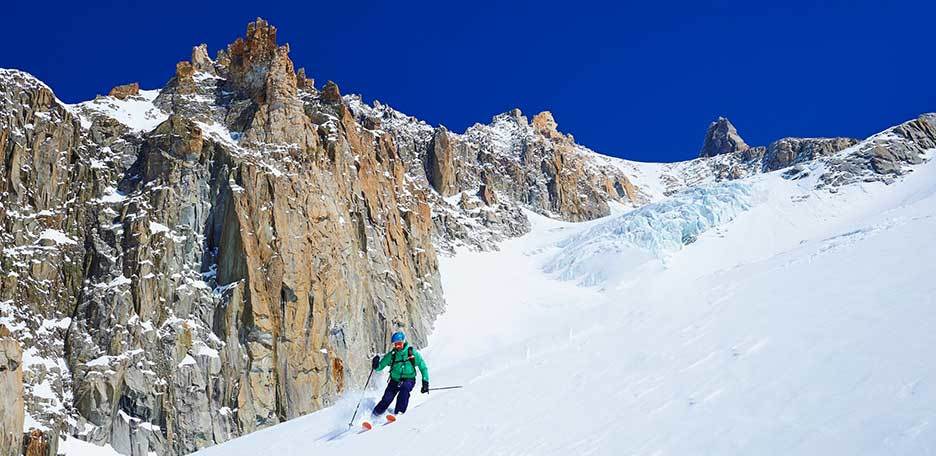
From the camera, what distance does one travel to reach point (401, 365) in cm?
1217

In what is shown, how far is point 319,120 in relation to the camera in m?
60.0

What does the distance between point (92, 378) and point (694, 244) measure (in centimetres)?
6121

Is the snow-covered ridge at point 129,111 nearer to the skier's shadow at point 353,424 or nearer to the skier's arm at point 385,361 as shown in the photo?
the skier's shadow at point 353,424

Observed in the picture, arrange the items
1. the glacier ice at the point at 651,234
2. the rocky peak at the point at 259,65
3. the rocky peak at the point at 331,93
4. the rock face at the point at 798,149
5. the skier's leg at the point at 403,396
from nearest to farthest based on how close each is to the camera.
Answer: the skier's leg at the point at 403,396, the rocky peak at the point at 259,65, the rocky peak at the point at 331,93, the glacier ice at the point at 651,234, the rock face at the point at 798,149

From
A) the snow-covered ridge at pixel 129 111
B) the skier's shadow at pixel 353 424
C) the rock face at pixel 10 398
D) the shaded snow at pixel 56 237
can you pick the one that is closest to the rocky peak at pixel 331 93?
the snow-covered ridge at pixel 129 111

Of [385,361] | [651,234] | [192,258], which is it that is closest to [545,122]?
[651,234]

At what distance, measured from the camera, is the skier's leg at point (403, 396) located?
12.1m

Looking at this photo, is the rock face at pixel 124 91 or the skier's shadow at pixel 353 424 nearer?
the skier's shadow at pixel 353 424

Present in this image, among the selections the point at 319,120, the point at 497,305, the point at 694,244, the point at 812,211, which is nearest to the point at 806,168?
the point at 812,211

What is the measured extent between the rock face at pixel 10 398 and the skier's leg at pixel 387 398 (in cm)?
2412

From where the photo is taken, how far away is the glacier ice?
258 feet

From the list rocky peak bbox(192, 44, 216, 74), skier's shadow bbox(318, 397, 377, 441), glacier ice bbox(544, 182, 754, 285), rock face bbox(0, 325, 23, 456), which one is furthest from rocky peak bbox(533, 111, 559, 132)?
skier's shadow bbox(318, 397, 377, 441)

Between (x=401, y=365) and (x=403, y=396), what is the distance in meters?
0.55

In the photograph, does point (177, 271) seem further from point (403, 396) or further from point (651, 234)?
point (651, 234)
